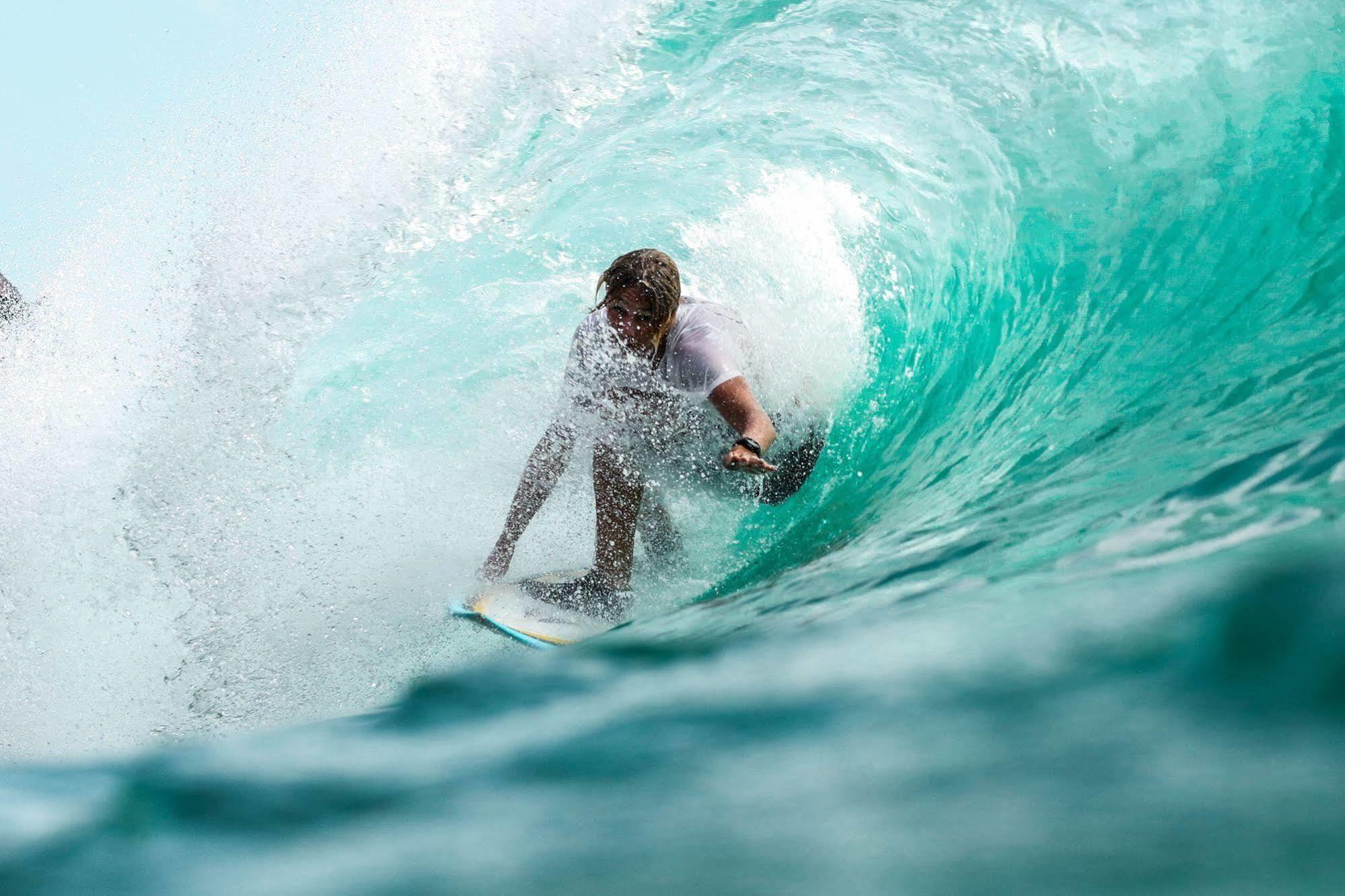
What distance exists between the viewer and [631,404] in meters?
3.00

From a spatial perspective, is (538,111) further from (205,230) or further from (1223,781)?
(1223,781)

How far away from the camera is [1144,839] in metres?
0.43

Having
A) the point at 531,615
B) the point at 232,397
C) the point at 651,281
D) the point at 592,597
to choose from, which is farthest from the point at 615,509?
the point at 232,397

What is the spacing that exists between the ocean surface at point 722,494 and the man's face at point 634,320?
0.63 metres

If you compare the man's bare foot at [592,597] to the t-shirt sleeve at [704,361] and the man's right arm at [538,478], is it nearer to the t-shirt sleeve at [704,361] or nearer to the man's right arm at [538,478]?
the man's right arm at [538,478]

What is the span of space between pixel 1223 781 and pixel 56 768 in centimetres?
65

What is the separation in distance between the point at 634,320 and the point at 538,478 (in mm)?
660

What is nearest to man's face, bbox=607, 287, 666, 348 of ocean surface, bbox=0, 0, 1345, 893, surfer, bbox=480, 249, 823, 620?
surfer, bbox=480, 249, 823, 620

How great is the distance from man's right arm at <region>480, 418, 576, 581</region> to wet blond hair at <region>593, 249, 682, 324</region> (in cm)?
48

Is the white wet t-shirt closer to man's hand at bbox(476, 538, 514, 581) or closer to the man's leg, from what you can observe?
the man's leg

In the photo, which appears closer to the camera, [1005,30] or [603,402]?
[603,402]

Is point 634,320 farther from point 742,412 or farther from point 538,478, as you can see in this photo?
point 538,478

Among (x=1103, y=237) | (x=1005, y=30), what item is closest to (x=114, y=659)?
(x=1103, y=237)

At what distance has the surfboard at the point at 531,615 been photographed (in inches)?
115
